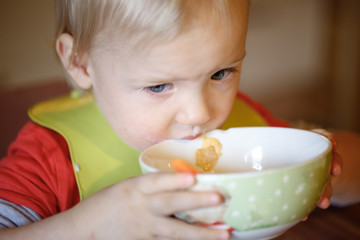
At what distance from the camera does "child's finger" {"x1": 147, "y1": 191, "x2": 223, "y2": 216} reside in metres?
0.44

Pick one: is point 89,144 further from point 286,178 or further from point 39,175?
point 286,178

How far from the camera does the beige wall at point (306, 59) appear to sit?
2.69m

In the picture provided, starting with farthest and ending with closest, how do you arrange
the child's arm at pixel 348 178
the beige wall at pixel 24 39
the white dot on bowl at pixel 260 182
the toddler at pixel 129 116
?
1. the beige wall at pixel 24 39
2. the child's arm at pixel 348 178
3. the toddler at pixel 129 116
4. the white dot on bowl at pixel 260 182

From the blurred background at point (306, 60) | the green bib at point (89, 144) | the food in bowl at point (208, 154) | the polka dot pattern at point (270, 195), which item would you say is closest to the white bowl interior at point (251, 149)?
the food in bowl at point (208, 154)

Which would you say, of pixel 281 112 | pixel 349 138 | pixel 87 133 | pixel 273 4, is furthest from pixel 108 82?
pixel 281 112

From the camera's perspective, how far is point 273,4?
2635mm

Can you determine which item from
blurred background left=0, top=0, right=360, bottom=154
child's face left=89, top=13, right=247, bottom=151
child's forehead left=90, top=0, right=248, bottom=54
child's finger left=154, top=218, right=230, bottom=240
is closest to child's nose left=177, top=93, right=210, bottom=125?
child's face left=89, top=13, right=247, bottom=151

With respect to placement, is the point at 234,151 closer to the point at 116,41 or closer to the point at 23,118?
the point at 116,41

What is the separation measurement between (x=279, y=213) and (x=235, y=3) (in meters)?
0.37

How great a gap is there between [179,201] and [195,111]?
0.23 meters

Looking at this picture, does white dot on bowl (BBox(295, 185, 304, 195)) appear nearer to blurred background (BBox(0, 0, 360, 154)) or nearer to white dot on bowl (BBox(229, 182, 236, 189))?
white dot on bowl (BBox(229, 182, 236, 189))

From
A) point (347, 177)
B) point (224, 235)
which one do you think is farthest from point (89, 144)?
point (347, 177)

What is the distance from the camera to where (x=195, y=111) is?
678mm

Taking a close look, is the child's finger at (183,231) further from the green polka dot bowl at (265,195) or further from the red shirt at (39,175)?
the red shirt at (39,175)
